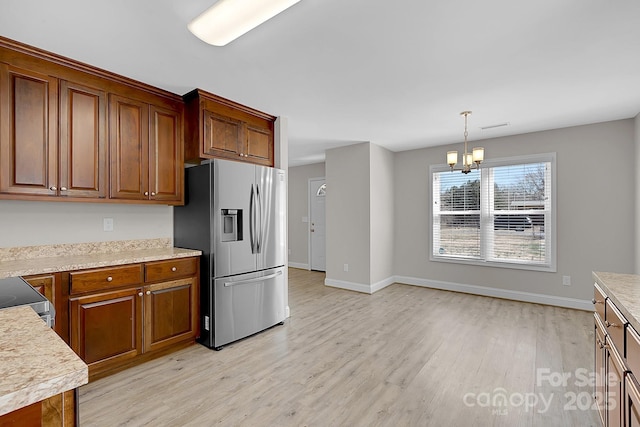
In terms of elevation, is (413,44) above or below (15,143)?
above

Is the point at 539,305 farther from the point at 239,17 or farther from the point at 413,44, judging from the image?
the point at 239,17

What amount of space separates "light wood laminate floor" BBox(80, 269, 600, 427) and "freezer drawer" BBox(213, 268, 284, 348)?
120 mm

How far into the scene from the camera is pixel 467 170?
3.48m

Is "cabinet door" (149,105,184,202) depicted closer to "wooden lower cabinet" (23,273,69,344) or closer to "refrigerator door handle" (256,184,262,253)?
"refrigerator door handle" (256,184,262,253)

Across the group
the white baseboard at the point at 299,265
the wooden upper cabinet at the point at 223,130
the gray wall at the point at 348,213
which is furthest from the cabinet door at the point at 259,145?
the white baseboard at the point at 299,265

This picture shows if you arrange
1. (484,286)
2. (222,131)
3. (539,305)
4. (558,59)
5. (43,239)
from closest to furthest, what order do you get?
(558,59) < (43,239) < (222,131) < (539,305) < (484,286)

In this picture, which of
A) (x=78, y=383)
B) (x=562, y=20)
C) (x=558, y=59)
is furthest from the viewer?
(x=558, y=59)

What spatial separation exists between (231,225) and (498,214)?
153 inches

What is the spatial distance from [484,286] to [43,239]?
5.33 m

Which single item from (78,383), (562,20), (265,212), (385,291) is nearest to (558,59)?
(562,20)

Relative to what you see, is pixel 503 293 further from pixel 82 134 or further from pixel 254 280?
pixel 82 134

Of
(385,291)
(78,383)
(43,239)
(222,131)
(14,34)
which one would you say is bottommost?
(385,291)

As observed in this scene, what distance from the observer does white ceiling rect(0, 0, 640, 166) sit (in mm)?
1752

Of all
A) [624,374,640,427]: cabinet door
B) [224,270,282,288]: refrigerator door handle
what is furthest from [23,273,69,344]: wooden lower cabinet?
[624,374,640,427]: cabinet door
